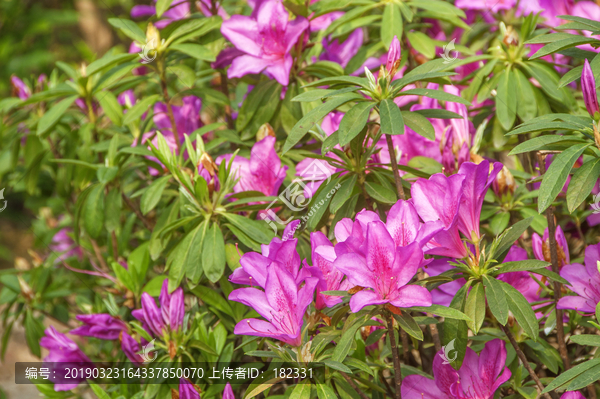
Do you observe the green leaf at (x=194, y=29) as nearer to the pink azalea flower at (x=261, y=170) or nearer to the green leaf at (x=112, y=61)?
the green leaf at (x=112, y=61)

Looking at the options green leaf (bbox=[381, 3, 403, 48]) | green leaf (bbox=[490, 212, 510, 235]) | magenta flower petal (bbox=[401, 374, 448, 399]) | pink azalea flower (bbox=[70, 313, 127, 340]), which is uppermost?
green leaf (bbox=[381, 3, 403, 48])

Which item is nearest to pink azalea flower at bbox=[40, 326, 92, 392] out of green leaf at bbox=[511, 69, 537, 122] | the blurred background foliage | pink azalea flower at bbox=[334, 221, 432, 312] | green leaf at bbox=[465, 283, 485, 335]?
pink azalea flower at bbox=[334, 221, 432, 312]

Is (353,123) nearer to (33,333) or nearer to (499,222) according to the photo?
(499,222)

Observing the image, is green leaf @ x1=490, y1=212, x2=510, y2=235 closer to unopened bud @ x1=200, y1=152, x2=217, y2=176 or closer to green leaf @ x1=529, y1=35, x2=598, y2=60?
green leaf @ x1=529, y1=35, x2=598, y2=60

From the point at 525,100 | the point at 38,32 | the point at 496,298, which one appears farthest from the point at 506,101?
the point at 38,32

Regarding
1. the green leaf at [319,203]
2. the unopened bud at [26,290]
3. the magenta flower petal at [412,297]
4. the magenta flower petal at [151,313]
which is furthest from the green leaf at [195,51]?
the unopened bud at [26,290]

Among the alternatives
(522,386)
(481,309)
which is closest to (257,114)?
(481,309)
